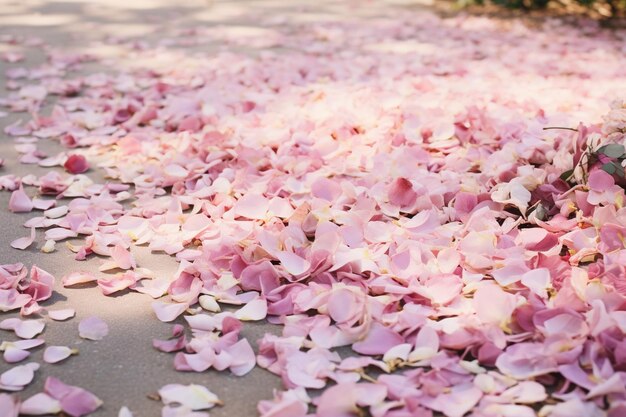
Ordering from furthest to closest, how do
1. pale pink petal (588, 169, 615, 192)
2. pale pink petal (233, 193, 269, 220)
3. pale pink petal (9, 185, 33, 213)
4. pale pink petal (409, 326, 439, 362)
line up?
pale pink petal (9, 185, 33, 213), pale pink petal (233, 193, 269, 220), pale pink petal (588, 169, 615, 192), pale pink petal (409, 326, 439, 362)

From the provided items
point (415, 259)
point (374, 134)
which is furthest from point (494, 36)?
point (415, 259)

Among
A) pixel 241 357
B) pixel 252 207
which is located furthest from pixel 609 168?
pixel 241 357

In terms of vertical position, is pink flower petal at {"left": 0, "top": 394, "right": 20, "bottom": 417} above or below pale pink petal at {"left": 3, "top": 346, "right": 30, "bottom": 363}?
above

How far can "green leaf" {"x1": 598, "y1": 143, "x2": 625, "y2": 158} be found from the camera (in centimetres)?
170

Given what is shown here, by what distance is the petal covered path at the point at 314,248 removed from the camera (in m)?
1.22

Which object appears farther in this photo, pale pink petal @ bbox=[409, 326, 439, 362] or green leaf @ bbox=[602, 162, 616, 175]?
green leaf @ bbox=[602, 162, 616, 175]

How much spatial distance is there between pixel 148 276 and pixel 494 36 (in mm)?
3367

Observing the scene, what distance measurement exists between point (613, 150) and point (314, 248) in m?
0.78

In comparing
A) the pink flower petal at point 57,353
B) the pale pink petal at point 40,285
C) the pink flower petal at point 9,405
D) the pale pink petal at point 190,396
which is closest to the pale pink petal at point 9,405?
the pink flower petal at point 9,405

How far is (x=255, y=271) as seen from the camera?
4.96 feet

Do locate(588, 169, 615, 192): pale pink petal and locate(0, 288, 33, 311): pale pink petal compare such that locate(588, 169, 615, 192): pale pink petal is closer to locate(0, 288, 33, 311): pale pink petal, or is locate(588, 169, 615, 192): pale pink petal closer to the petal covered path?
the petal covered path

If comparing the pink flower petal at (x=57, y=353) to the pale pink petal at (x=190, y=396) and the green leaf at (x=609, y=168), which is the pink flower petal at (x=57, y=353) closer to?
the pale pink petal at (x=190, y=396)

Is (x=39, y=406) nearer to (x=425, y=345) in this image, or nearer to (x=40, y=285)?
(x=40, y=285)

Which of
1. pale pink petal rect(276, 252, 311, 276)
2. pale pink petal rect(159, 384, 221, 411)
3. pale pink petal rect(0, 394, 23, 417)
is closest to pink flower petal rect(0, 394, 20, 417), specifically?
pale pink petal rect(0, 394, 23, 417)
